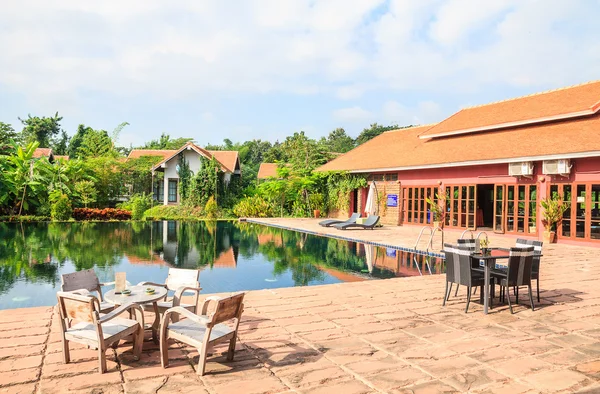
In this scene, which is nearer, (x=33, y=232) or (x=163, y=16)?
(x=163, y=16)

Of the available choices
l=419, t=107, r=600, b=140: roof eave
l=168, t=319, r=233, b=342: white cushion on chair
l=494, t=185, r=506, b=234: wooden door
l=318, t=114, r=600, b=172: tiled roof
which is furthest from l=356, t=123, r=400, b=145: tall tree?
l=168, t=319, r=233, b=342: white cushion on chair

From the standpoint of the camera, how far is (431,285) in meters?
7.82

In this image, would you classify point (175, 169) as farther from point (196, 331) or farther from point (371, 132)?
→ point (371, 132)

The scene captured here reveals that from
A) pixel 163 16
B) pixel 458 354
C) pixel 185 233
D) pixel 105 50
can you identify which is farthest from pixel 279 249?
pixel 105 50

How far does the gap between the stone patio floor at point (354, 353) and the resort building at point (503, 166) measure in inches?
333

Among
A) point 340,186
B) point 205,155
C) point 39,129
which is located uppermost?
point 39,129

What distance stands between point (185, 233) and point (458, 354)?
51.5 feet

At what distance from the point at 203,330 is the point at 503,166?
1498 cm

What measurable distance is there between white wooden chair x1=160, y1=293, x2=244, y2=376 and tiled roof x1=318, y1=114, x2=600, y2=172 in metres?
12.9

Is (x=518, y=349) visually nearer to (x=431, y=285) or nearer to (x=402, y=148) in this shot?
(x=431, y=285)

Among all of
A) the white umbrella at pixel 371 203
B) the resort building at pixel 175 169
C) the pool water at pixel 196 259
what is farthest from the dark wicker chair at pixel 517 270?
the resort building at pixel 175 169

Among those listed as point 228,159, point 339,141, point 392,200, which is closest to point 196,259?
point 392,200

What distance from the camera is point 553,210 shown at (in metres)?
14.1

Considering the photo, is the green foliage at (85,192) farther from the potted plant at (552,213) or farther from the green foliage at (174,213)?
the potted plant at (552,213)
